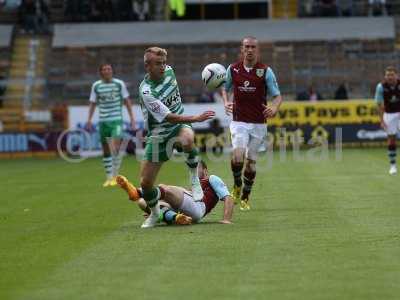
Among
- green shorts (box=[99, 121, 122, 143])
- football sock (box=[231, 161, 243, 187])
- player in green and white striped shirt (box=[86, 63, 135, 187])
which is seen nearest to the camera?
football sock (box=[231, 161, 243, 187])

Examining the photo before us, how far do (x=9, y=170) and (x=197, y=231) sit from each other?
1679 centimetres

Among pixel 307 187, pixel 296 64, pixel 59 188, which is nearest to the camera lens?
pixel 307 187

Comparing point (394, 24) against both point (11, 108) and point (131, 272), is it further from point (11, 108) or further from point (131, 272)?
point (131, 272)

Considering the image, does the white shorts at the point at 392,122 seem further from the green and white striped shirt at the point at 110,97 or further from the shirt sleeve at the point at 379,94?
the green and white striped shirt at the point at 110,97

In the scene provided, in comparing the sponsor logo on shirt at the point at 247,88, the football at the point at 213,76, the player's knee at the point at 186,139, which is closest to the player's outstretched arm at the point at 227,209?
the player's knee at the point at 186,139

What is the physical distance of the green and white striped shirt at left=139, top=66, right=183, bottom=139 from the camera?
1344 centimetres

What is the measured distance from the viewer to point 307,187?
20.0m

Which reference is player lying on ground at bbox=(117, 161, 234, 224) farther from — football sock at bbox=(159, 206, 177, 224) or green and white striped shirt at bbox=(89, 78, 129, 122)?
green and white striped shirt at bbox=(89, 78, 129, 122)

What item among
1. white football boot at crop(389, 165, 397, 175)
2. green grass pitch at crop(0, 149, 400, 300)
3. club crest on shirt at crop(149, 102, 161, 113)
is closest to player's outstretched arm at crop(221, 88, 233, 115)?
green grass pitch at crop(0, 149, 400, 300)

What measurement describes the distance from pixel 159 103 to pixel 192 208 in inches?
53.1

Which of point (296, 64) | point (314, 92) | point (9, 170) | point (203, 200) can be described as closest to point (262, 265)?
point (203, 200)

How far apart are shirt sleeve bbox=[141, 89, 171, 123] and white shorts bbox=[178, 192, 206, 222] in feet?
3.30

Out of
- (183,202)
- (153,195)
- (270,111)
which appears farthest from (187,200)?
(270,111)

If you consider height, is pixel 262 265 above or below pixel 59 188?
above
